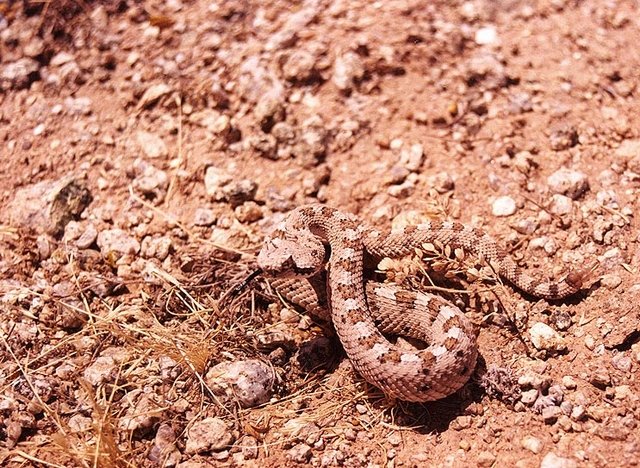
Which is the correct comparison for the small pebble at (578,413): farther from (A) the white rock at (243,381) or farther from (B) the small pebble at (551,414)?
(A) the white rock at (243,381)

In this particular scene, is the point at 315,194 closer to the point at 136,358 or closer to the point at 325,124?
the point at 325,124

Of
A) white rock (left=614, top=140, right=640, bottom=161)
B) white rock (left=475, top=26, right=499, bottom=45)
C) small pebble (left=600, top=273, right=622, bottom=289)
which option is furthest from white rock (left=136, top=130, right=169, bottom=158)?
white rock (left=614, top=140, right=640, bottom=161)

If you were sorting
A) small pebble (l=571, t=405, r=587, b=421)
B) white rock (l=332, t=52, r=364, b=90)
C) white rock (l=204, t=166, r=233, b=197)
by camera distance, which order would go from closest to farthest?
small pebble (l=571, t=405, r=587, b=421), white rock (l=204, t=166, r=233, b=197), white rock (l=332, t=52, r=364, b=90)

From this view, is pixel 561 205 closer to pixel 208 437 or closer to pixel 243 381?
pixel 243 381

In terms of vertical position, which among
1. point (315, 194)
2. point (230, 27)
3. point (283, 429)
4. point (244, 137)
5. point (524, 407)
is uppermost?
point (230, 27)

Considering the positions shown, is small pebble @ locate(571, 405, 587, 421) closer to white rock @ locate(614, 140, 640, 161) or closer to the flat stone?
white rock @ locate(614, 140, 640, 161)

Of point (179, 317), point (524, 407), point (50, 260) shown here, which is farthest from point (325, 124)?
point (524, 407)
